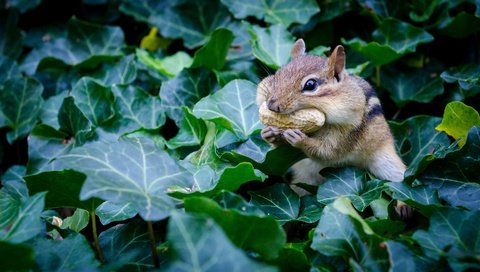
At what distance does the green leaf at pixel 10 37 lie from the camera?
397 cm

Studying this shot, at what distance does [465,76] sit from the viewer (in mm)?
3059

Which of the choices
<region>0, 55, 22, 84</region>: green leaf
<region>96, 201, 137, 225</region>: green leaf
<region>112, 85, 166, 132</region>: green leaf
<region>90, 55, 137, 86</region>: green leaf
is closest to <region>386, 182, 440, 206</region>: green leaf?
<region>96, 201, 137, 225</region>: green leaf

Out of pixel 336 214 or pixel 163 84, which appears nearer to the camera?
pixel 336 214

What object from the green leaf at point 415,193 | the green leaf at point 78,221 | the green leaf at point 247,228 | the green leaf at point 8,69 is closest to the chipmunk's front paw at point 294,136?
the green leaf at point 415,193

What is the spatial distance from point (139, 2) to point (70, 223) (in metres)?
2.08

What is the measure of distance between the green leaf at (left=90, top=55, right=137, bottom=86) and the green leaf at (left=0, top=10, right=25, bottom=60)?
778 mm

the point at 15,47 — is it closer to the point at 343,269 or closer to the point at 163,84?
the point at 163,84

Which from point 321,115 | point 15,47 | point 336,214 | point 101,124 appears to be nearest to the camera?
point 336,214

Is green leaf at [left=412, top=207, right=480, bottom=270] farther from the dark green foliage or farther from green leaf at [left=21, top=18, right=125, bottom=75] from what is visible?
green leaf at [left=21, top=18, right=125, bottom=75]

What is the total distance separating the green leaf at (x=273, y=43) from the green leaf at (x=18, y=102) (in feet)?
4.33

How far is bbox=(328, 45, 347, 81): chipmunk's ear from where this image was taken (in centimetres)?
248

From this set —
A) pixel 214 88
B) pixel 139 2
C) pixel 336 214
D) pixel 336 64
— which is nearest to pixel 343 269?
pixel 336 214

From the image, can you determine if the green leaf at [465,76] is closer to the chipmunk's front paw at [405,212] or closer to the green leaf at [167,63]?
the chipmunk's front paw at [405,212]

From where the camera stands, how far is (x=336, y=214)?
2.02 m
